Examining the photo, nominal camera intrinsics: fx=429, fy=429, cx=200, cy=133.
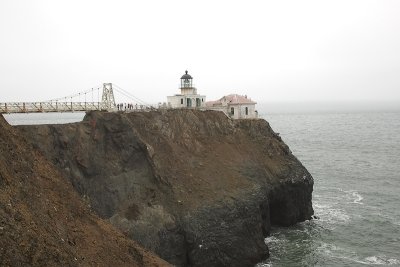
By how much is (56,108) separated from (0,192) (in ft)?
79.9

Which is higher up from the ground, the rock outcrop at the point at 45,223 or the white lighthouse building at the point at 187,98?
the white lighthouse building at the point at 187,98

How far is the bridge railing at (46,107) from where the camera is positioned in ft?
133

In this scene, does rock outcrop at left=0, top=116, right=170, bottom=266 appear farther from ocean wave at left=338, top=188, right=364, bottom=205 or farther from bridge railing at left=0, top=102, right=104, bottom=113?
ocean wave at left=338, top=188, right=364, bottom=205

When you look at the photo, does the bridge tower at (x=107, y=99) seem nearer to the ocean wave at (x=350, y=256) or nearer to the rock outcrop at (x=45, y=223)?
the rock outcrop at (x=45, y=223)

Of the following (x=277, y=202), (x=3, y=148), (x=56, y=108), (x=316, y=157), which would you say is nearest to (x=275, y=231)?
(x=277, y=202)

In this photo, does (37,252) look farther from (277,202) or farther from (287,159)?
(287,159)

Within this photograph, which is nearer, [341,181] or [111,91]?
[111,91]

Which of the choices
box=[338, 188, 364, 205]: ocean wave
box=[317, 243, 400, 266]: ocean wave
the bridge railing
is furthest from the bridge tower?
box=[338, 188, 364, 205]: ocean wave

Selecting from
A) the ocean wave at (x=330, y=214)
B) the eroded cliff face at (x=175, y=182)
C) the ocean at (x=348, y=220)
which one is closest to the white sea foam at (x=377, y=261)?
the ocean at (x=348, y=220)

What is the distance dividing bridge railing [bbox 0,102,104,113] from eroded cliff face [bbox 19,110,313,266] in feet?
6.73

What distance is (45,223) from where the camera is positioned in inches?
865

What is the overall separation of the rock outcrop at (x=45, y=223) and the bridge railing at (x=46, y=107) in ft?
39.4

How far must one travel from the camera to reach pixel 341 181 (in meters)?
72.8

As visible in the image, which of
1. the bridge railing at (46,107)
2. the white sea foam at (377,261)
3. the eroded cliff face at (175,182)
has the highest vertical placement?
the bridge railing at (46,107)
